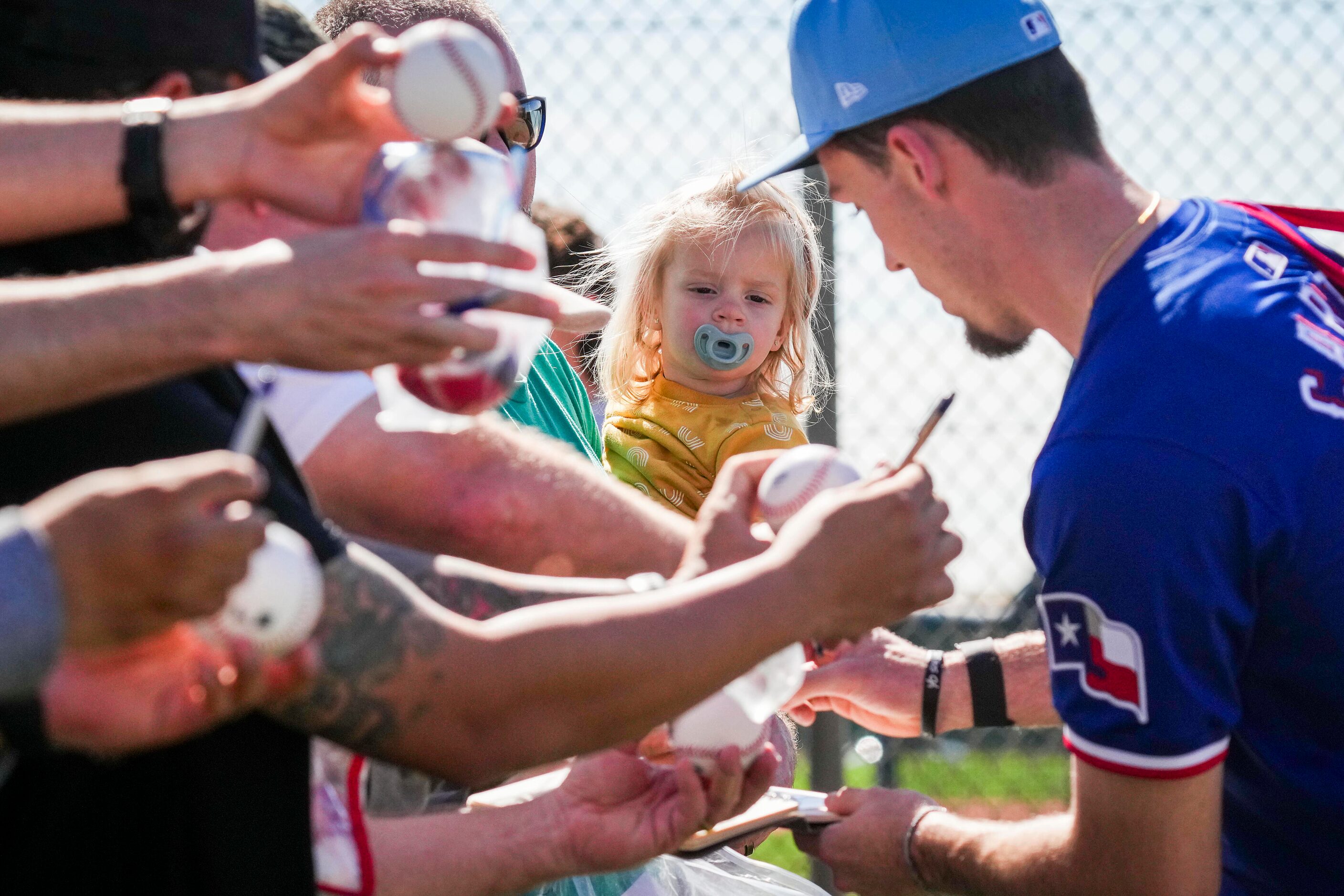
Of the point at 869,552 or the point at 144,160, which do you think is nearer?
the point at 144,160

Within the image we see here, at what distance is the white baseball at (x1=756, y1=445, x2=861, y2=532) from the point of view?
1760mm

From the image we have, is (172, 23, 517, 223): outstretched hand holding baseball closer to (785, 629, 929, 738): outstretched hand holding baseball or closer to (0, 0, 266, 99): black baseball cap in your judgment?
(0, 0, 266, 99): black baseball cap

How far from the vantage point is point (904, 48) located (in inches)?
93.4

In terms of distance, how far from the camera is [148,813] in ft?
4.25

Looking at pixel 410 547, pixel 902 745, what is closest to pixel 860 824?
pixel 410 547

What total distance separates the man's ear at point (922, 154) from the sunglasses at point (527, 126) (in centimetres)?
98

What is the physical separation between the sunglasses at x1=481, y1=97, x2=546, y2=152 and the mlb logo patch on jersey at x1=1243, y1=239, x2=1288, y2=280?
1606mm

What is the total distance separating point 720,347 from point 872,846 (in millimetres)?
1492

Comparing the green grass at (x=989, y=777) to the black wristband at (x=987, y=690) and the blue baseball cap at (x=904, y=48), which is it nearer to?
the black wristband at (x=987, y=690)

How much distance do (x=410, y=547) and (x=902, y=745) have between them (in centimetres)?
487

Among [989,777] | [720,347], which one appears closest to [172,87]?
[720,347]

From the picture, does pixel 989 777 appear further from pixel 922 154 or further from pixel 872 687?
pixel 922 154

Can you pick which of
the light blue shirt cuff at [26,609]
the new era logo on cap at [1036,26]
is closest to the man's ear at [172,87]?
the light blue shirt cuff at [26,609]

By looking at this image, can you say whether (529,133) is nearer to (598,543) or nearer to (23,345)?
(598,543)
